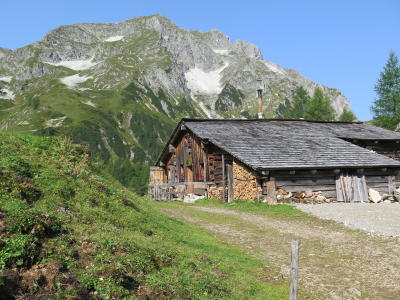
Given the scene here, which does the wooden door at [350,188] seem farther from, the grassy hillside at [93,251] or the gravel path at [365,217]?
the grassy hillside at [93,251]

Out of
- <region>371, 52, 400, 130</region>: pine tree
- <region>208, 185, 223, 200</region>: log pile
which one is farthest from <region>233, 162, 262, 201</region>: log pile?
<region>371, 52, 400, 130</region>: pine tree

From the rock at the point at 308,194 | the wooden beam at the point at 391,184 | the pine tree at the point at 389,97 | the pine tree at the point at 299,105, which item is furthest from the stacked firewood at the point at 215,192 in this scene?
Result: the pine tree at the point at 299,105

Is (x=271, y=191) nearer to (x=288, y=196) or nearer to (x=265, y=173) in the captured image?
(x=265, y=173)

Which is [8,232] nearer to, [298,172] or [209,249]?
[209,249]

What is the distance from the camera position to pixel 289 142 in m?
22.7

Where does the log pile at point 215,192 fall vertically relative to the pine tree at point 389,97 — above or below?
below

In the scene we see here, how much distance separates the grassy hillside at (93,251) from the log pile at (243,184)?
9197mm

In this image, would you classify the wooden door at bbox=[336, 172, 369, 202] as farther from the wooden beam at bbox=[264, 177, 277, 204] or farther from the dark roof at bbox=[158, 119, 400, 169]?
the wooden beam at bbox=[264, 177, 277, 204]

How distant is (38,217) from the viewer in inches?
246

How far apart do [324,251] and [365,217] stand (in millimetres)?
6025

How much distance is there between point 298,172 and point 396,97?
33645mm

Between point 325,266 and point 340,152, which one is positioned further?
point 340,152

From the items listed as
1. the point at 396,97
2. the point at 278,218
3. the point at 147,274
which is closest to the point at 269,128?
the point at 278,218

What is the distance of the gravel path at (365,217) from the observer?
38.9 ft
